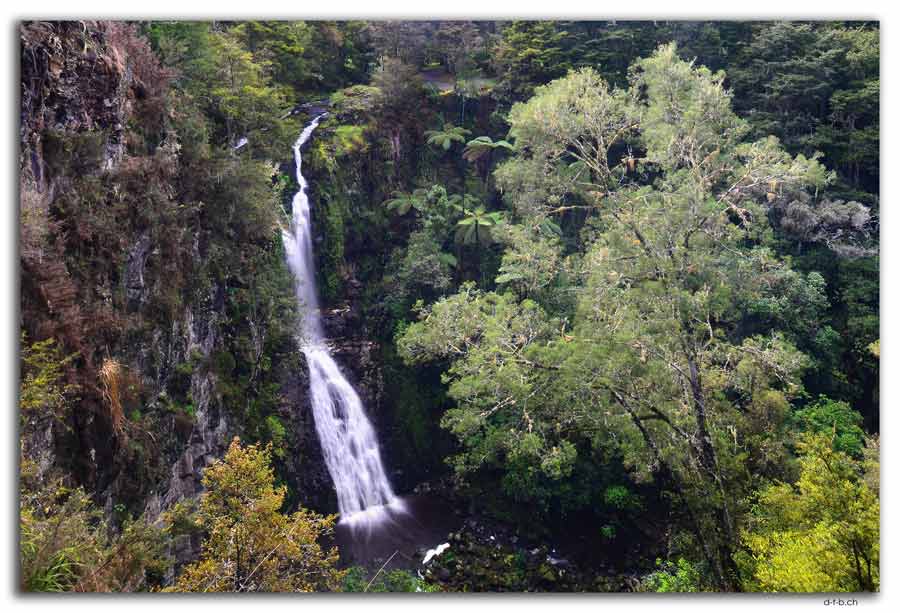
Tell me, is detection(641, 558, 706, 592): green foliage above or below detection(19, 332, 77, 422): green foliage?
below

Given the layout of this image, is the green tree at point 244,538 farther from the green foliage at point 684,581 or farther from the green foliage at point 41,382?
the green foliage at point 684,581

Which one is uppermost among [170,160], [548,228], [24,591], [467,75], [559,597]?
[467,75]

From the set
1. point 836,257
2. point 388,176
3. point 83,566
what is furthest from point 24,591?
point 836,257

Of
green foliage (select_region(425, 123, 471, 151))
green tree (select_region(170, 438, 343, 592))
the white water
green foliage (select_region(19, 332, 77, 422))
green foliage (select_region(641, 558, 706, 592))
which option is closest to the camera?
green foliage (select_region(19, 332, 77, 422))

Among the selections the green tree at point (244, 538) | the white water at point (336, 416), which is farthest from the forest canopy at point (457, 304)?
the white water at point (336, 416)

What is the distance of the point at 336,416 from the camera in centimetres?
1106

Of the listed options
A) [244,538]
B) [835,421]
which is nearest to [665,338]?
[835,421]

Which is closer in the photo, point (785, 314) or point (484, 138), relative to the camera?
point (785, 314)

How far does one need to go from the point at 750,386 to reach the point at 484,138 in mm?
7583

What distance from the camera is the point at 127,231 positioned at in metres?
6.61

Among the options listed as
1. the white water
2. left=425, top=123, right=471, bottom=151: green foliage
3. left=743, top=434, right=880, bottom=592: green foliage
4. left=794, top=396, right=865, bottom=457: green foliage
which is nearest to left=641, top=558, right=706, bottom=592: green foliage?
left=743, top=434, right=880, bottom=592: green foliage

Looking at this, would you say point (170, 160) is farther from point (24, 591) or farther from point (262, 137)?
point (24, 591)

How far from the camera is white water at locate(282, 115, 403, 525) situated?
10.6 m

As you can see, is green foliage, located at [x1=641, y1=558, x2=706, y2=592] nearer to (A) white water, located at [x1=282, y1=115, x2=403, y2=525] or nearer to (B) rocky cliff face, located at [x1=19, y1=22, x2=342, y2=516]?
(A) white water, located at [x1=282, y1=115, x2=403, y2=525]
